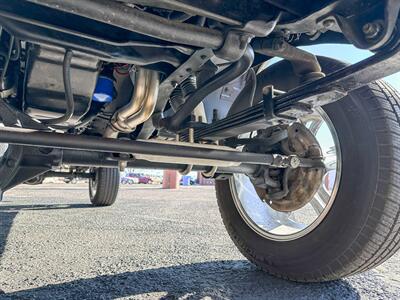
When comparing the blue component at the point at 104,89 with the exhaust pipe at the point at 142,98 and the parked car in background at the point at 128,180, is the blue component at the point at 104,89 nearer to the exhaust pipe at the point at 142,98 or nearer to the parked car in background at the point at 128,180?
the exhaust pipe at the point at 142,98

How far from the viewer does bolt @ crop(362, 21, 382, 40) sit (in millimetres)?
756

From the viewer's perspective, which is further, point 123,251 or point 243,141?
point 123,251

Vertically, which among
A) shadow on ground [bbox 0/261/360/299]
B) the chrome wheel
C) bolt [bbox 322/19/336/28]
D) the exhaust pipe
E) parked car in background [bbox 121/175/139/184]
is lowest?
shadow on ground [bbox 0/261/360/299]

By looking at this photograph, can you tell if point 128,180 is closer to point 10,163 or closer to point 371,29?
point 10,163

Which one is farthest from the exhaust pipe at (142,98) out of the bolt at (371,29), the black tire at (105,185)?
the black tire at (105,185)

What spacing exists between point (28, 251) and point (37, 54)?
1193 millimetres

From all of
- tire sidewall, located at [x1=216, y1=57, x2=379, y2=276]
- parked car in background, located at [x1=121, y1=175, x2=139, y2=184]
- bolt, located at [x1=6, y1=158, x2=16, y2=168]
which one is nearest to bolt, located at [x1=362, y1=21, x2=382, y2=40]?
tire sidewall, located at [x1=216, y1=57, x2=379, y2=276]

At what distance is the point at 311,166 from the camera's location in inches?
56.6

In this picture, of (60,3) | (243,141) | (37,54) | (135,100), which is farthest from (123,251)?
(60,3)

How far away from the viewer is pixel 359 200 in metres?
1.19

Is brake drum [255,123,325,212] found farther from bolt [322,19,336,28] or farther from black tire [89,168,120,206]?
black tire [89,168,120,206]

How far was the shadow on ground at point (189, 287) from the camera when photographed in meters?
1.15

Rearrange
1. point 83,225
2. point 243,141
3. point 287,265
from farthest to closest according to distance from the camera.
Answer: point 83,225
point 243,141
point 287,265

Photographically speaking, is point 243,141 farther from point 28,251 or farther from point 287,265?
point 28,251
